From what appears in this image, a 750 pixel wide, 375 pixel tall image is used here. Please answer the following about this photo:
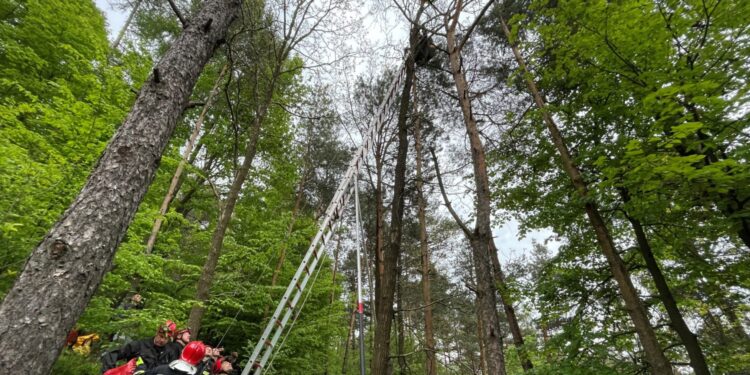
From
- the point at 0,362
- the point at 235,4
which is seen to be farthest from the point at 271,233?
the point at 0,362

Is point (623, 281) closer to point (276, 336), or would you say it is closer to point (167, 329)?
Result: point (276, 336)

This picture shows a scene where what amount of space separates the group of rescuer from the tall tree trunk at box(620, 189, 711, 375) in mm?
6755

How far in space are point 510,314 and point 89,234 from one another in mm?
9209

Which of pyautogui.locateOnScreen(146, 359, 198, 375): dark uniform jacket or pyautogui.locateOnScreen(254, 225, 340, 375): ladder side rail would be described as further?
pyautogui.locateOnScreen(146, 359, 198, 375): dark uniform jacket

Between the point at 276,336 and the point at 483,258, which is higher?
the point at 483,258

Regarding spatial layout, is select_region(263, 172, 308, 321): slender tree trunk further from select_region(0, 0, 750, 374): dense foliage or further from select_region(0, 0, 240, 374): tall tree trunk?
select_region(0, 0, 240, 374): tall tree trunk

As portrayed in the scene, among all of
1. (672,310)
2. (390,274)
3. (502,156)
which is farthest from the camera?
(502,156)

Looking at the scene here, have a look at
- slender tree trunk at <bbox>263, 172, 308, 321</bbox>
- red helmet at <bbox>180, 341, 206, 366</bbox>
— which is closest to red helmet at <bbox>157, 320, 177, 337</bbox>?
red helmet at <bbox>180, 341, 206, 366</bbox>

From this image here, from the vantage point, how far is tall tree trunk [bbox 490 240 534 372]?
6448 mm

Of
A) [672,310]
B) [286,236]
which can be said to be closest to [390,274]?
[286,236]

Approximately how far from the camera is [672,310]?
5.53 m

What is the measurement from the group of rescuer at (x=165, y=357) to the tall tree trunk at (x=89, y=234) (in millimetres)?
2336

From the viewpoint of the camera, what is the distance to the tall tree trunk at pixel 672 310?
497 centimetres

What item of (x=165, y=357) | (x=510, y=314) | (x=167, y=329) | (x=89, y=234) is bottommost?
(x=165, y=357)
